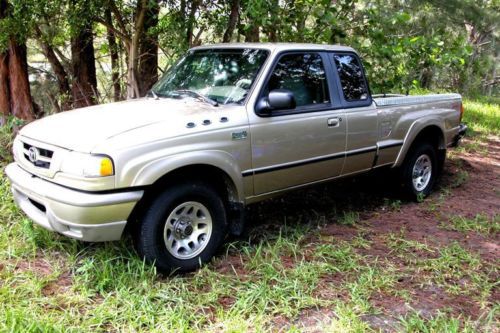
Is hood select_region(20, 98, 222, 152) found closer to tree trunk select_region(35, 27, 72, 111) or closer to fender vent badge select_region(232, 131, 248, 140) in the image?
fender vent badge select_region(232, 131, 248, 140)

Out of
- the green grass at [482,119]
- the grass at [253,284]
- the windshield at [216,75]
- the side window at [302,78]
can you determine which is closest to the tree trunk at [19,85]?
the grass at [253,284]

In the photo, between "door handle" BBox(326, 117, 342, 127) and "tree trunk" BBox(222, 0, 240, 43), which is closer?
"door handle" BBox(326, 117, 342, 127)

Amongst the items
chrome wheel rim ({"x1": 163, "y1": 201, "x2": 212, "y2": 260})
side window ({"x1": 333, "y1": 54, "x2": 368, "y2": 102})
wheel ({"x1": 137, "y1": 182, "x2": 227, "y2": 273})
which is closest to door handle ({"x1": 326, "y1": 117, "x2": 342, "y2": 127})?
side window ({"x1": 333, "y1": 54, "x2": 368, "y2": 102})

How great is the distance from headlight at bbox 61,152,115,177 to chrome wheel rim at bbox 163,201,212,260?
26.7 inches

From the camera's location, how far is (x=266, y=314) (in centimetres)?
348

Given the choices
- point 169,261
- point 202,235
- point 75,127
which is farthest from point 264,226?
point 75,127

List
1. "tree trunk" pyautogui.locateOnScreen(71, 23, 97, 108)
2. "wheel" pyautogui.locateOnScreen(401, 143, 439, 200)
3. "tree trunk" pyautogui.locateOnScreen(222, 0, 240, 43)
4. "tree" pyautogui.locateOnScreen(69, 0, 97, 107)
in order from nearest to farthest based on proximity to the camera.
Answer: "wheel" pyautogui.locateOnScreen(401, 143, 439, 200) → "tree trunk" pyautogui.locateOnScreen(222, 0, 240, 43) → "tree" pyautogui.locateOnScreen(69, 0, 97, 107) → "tree trunk" pyautogui.locateOnScreen(71, 23, 97, 108)

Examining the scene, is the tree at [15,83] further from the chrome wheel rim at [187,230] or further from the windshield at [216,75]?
the chrome wheel rim at [187,230]

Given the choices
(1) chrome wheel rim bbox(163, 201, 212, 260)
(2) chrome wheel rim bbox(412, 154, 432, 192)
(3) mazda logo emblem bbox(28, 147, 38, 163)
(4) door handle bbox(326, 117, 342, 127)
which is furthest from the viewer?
(2) chrome wheel rim bbox(412, 154, 432, 192)

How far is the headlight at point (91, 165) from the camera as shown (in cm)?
337

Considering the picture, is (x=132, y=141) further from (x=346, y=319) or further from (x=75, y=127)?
(x=346, y=319)

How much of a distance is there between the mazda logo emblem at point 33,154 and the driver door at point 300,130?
1.74 m

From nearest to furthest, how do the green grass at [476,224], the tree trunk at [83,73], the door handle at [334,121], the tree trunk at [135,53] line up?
the door handle at [334,121] → the green grass at [476,224] → the tree trunk at [135,53] → the tree trunk at [83,73]

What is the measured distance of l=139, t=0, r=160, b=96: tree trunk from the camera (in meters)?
6.83
